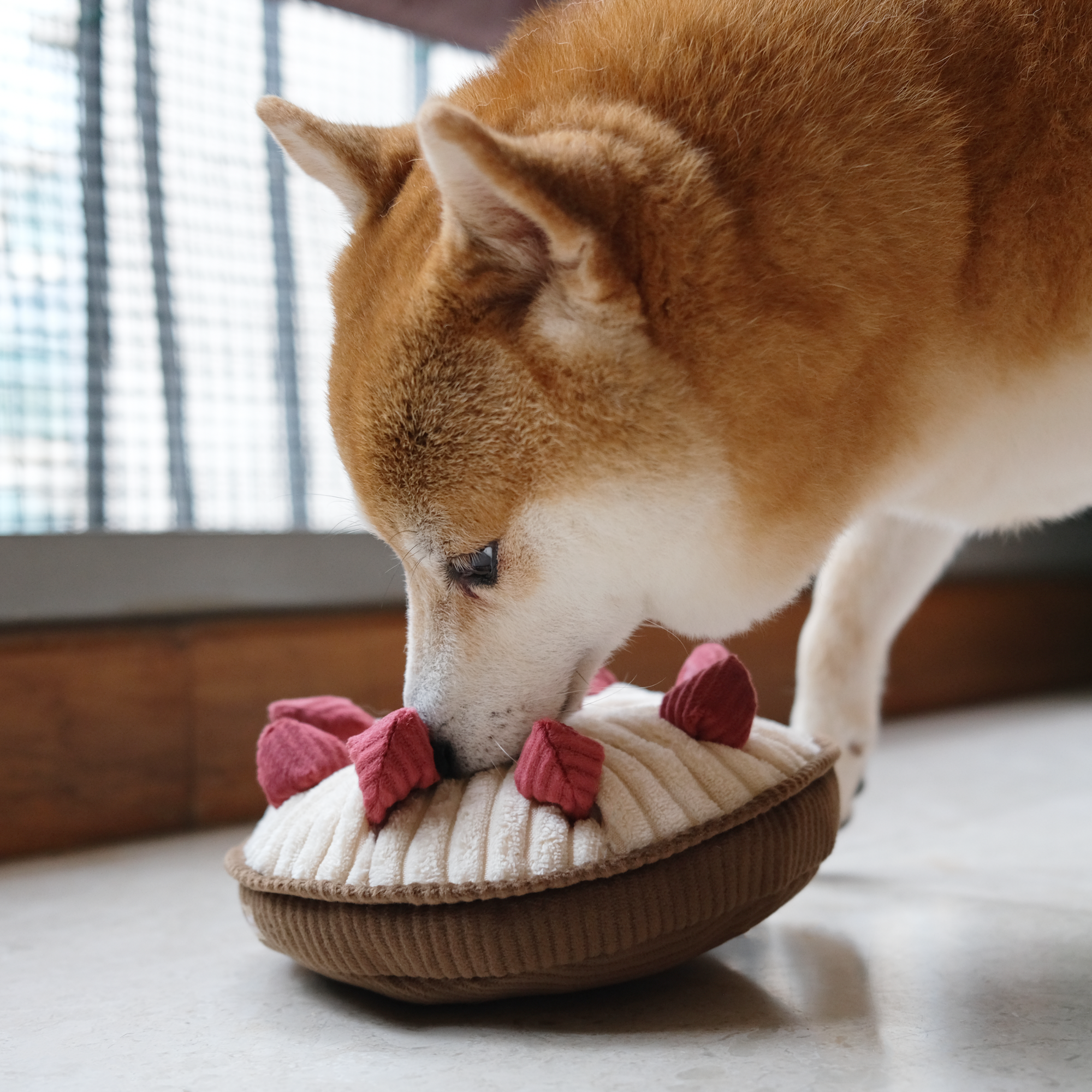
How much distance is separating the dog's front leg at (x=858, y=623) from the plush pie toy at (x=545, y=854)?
0.41m

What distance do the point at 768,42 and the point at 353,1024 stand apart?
0.99 meters

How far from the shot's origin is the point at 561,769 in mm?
904

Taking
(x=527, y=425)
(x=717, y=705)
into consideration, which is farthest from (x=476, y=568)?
(x=717, y=705)

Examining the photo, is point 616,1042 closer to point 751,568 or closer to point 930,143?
point 751,568

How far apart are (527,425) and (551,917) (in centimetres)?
42

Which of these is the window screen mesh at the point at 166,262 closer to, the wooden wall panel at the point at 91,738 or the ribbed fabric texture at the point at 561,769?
the wooden wall panel at the point at 91,738

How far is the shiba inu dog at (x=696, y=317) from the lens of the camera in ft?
3.10

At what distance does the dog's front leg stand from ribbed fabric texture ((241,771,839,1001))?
488mm

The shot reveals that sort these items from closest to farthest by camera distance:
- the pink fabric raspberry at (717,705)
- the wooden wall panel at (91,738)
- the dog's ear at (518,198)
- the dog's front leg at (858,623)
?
the dog's ear at (518,198) → the pink fabric raspberry at (717,705) → the dog's front leg at (858,623) → the wooden wall panel at (91,738)

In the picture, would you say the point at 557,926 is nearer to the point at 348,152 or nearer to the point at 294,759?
the point at 294,759

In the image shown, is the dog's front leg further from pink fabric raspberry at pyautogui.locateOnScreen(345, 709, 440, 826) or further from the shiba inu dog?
pink fabric raspberry at pyautogui.locateOnScreen(345, 709, 440, 826)

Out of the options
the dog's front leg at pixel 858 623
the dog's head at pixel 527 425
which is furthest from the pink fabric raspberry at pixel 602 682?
the dog's front leg at pixel 858 623

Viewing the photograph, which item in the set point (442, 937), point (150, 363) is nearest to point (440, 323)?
point (442, 937)

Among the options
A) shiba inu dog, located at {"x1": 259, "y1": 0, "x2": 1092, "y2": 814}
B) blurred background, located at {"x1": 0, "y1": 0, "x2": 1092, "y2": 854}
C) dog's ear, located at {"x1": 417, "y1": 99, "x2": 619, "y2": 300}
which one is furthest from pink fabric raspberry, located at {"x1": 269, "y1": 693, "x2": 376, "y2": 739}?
dog's ear, located at {"x1": 417, "y1": 99, "x2": 619, "y2": 300}
